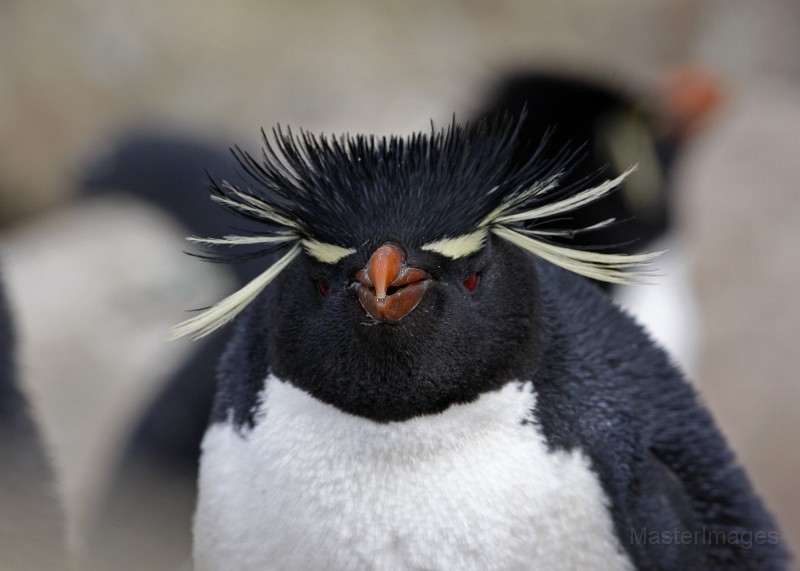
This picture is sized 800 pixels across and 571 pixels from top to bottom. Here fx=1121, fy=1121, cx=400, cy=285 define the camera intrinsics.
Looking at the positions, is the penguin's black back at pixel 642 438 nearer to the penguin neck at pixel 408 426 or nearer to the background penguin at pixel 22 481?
the penguin neck at pixel 408 426

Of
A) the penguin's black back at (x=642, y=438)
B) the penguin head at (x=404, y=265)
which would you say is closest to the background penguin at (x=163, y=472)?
the penguin head at (x=404, y=265)

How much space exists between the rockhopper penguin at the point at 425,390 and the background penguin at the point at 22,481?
50cm

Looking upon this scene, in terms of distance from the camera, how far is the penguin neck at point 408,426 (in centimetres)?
252

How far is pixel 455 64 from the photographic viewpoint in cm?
973

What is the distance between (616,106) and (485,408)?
13.9 ft

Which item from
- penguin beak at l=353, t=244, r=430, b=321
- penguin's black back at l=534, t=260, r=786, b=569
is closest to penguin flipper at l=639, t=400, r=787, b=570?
penguin's black back at l=534, t=260, r=786, b=569

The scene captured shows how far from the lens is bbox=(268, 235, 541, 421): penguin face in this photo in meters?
2.42

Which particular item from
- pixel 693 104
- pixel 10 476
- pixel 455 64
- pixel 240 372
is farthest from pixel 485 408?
pixel 455 64

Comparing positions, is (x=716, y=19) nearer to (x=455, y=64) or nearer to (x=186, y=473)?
(x=455, y=64)

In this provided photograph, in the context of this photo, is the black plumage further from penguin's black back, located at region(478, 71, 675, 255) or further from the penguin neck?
the penguin neck

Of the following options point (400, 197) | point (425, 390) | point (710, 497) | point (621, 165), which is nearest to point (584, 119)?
point (621, 165)

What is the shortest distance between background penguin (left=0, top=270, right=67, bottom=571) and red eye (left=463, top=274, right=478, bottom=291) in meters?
1.25

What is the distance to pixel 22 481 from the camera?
312 centimetres

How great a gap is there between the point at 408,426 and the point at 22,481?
1.26m
